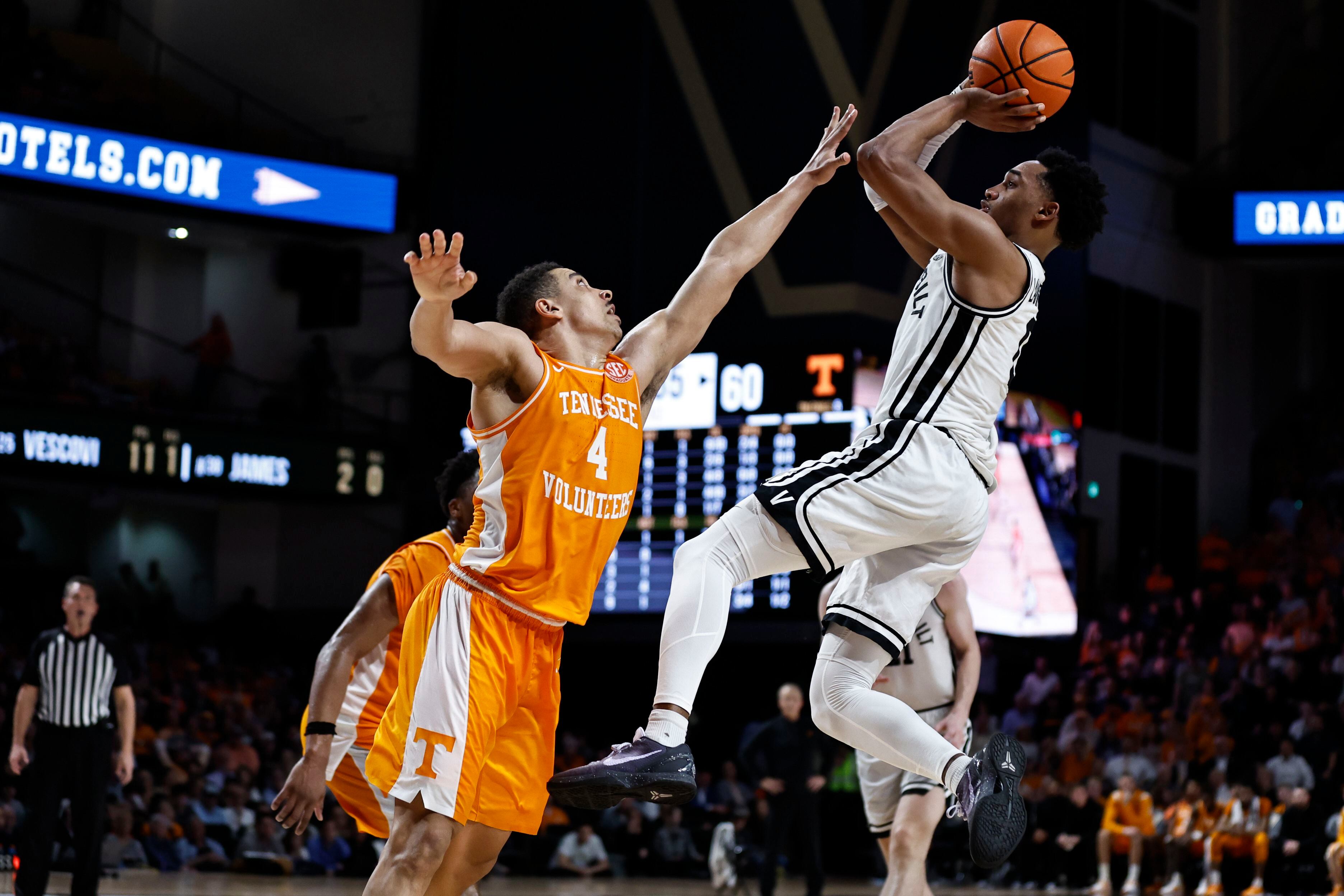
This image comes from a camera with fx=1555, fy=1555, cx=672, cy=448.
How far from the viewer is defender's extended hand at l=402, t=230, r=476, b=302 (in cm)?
404

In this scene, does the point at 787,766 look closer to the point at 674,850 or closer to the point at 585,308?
the point at 674,850

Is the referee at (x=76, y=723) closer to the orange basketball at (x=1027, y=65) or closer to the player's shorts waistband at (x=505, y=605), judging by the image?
the player's shorts waistband at (x=505, y=605)

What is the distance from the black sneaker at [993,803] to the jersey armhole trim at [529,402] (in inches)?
66.3

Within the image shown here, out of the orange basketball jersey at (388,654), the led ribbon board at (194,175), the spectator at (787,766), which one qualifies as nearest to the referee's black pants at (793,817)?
the spectator at (787,766)

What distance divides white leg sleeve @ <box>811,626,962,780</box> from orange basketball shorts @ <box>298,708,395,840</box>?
1641 millimetres

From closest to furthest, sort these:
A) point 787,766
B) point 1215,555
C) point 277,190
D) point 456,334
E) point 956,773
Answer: point 456,334 < point 956,773 < point 787,766 < point 277,190 < point 1215,555

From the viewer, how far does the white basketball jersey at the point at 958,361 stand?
4.95 meters

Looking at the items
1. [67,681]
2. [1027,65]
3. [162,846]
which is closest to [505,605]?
[1027,65]

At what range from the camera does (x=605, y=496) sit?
465 centimetres

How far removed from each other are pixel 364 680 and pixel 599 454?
2.10 meters

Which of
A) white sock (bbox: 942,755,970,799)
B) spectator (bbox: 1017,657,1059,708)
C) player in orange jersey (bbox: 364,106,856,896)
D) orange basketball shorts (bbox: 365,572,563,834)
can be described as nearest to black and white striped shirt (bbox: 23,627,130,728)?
player in orange jersey (bbox: 364,106,856,896)

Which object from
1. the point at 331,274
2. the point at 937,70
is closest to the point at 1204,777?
the point at 937,70

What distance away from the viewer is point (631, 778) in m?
4.29

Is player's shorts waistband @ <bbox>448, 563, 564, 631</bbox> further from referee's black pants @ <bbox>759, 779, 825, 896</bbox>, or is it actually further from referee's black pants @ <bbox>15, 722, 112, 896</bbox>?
referee's black pants @ <bbox>759, 779, 825, 896</bbox>
